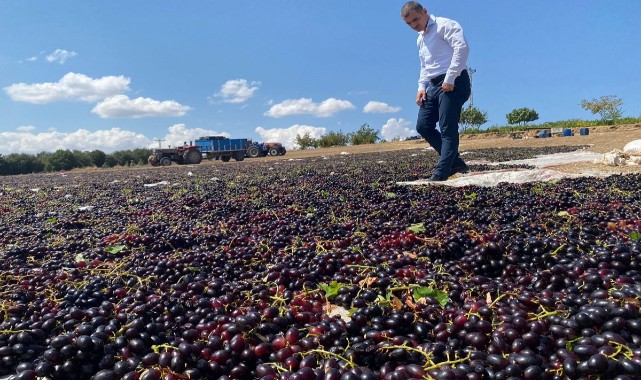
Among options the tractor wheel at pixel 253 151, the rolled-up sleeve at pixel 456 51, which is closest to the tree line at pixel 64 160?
the tractor wheel at pixel 253 151

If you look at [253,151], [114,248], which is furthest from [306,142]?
[114,248]

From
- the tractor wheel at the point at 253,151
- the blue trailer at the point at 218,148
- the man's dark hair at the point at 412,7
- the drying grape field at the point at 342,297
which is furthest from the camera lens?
the tractor wheel at the point at 253,151

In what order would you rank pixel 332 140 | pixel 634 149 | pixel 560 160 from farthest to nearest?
pixel 332 140 → pixel 560 160 → pixel 634 149

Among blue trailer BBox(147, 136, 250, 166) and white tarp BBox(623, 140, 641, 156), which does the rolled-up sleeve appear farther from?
blue trailer BBox(147, 136, 250, 166)

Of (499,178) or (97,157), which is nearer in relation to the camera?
(499,178)

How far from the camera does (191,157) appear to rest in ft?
93.8

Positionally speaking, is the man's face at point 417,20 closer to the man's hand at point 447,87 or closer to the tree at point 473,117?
the man's hand at point 447,87

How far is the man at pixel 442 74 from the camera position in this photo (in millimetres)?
5977

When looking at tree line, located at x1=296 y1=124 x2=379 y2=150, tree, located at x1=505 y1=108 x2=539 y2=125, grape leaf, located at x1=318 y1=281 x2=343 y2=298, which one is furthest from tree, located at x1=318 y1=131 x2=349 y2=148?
grape leaf, located at x1=318 y1=281 x2=343 y2=298

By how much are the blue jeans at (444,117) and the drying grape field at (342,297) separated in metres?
2.10

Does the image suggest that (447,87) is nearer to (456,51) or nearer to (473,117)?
(456,51)

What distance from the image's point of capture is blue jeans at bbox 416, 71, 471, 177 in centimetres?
616

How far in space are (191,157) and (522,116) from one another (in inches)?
2572

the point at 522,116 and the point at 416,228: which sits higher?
the point at 522,116
